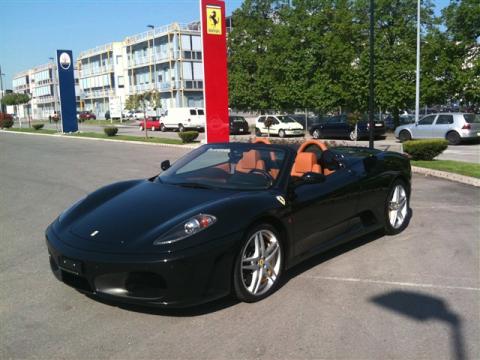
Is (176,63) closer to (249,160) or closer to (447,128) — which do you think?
(447,128)

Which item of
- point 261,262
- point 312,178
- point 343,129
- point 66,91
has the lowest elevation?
point 343,129

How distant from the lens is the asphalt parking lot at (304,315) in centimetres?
329

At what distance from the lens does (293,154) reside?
491cm

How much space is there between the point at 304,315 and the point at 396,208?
9.81 feet

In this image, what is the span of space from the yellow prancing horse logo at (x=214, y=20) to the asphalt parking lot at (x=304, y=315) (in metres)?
13.5

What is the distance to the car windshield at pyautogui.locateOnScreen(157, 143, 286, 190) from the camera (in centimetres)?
463

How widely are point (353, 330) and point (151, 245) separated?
160 cm

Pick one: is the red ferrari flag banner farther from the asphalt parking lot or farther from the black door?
the black door

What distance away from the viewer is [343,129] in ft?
90.8

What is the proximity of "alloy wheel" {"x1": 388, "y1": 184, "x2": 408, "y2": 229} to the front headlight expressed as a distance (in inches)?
126

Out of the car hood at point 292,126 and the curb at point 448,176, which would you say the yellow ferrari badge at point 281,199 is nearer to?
the curb at point 448,176

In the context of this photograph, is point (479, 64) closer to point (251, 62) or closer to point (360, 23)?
point (360, 23)

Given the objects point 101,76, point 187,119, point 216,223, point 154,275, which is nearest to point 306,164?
point 216,223

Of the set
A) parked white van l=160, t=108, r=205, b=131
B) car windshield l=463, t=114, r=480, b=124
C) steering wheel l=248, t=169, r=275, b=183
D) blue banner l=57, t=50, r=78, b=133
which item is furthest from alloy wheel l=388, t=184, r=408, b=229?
blue banner l=57, t=50, r=78, b=133
